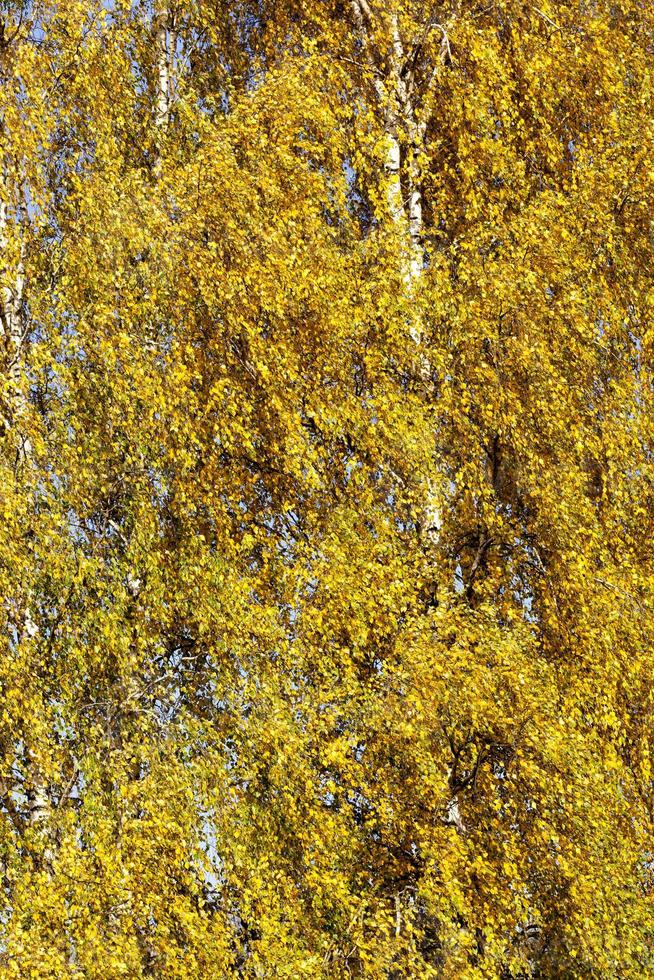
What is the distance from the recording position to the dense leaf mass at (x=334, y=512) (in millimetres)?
12328

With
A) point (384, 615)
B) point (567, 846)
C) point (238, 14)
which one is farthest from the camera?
point (238, 14)

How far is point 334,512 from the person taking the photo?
47.3 feet

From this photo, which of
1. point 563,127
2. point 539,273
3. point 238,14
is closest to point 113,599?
point 539,273

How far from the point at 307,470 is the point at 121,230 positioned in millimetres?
3980

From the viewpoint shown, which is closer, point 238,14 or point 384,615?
point 384,615

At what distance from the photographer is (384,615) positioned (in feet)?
46.3

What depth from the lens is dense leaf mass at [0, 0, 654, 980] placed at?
40.4 feet

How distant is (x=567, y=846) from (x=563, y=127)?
11.1m

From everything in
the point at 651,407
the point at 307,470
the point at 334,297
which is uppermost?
the point at 334,297

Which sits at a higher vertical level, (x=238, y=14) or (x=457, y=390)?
(x=238, y=14)

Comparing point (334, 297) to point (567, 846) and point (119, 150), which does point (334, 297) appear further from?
point (567, 846)

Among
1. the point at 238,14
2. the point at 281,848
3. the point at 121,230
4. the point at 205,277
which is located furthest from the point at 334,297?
the point at 238,14

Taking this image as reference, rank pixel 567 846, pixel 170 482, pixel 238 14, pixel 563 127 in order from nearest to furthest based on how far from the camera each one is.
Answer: pixel 567 846 → pixel 170 482 → pixel 563 127 → pixel 238 14

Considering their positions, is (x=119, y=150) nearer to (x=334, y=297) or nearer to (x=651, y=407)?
(x=334, y=297)
